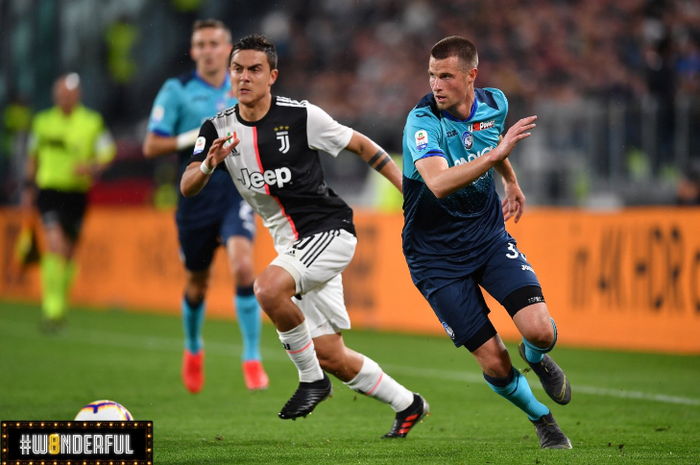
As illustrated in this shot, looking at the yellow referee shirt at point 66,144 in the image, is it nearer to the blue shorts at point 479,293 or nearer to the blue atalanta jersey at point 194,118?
the blue atalanta jersey at point 194,118

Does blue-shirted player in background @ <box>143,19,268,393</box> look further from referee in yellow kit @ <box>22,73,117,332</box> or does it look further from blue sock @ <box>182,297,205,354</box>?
referee in yellow kit @ <box>22,73,117,332</box>

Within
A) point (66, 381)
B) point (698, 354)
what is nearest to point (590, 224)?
point (698, 354)

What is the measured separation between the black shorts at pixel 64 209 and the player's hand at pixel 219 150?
26.3 feet

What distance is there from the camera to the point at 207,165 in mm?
5773

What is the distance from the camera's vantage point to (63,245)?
43.9 ft

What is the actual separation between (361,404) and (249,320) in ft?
3.85

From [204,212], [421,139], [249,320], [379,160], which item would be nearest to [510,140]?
[421,139]

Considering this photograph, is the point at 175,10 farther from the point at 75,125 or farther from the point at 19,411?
the point at 19,411

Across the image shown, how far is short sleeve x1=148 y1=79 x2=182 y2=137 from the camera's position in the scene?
8.31 metres

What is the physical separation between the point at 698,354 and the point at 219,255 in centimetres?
778

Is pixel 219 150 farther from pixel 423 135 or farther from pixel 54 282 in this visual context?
pixel 54 282

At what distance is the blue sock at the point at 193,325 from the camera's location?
8.33 metres

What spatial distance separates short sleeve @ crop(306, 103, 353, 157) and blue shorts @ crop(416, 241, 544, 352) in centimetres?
105

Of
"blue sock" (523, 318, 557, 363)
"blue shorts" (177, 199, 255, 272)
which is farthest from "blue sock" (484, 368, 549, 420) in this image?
"blue shorts" (177, 199, 255, 272)
